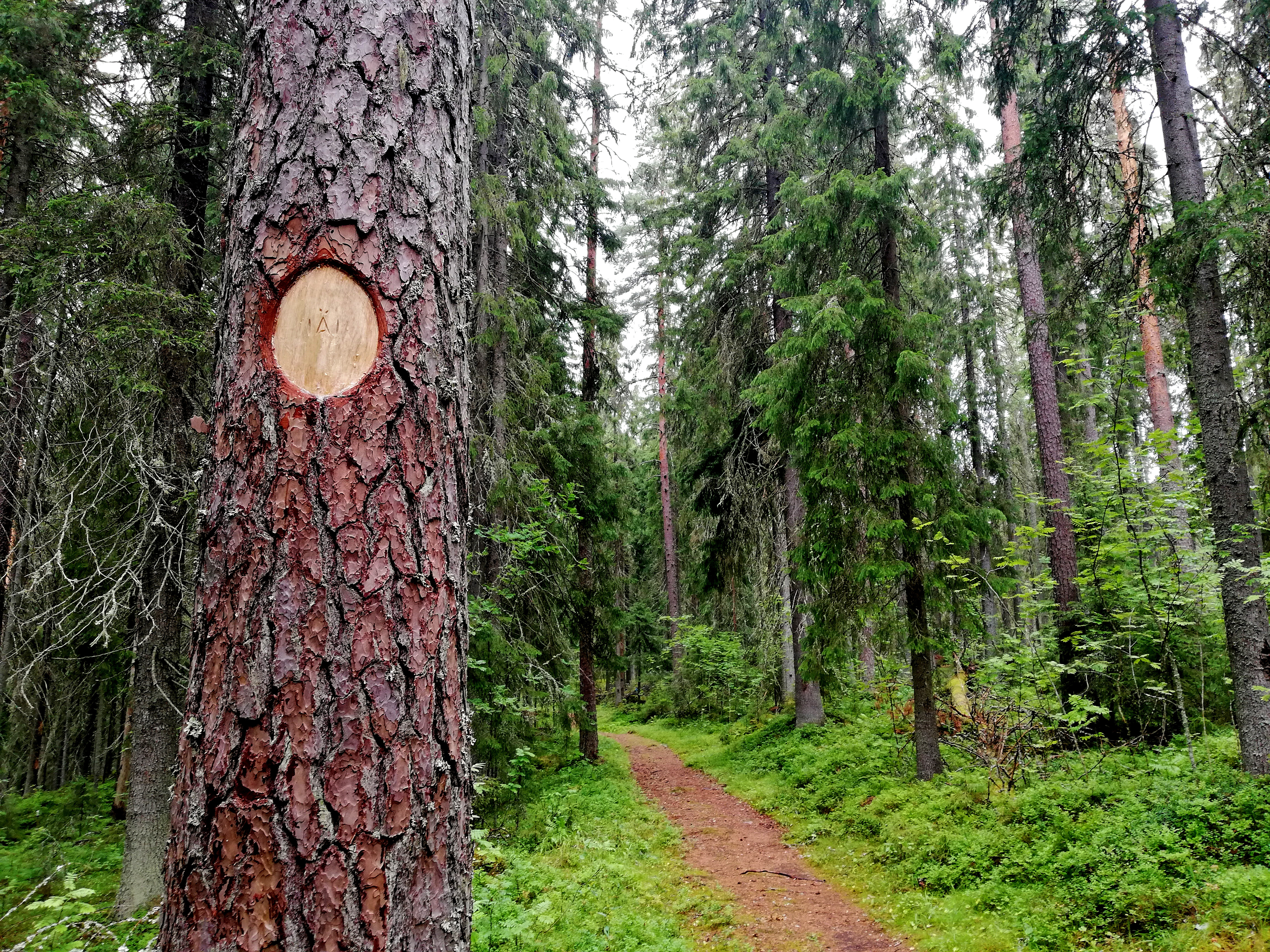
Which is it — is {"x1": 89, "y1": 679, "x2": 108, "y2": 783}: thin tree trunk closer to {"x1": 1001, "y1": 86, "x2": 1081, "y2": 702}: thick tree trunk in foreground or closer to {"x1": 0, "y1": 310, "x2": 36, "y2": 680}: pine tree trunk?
{"x1": 0, "y1": 310, "x2": 36, "y2": 680}: pine tree trunk

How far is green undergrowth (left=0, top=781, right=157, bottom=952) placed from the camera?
3.64 m

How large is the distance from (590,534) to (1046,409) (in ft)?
26.2

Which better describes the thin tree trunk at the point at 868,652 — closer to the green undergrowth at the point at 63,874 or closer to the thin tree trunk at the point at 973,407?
the thin tree trunk at the point at 973,407

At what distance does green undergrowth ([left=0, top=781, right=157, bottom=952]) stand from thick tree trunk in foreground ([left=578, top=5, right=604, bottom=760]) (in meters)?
6.93

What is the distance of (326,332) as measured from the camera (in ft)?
5.60

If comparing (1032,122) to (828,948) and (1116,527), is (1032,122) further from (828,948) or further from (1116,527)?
(828,948)

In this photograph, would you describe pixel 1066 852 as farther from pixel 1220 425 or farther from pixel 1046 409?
pixel 1046 409

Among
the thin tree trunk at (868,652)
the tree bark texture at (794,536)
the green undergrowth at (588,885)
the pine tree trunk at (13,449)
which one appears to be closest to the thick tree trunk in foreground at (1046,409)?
the thin tree trunk at (868,652)

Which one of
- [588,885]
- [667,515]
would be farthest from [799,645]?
[667,515]

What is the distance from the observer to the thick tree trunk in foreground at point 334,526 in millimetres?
1436

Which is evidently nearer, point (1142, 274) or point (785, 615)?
point (1142, 274)

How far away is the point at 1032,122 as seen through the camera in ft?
23.8

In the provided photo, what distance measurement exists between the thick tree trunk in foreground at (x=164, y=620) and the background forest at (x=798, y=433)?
4cm

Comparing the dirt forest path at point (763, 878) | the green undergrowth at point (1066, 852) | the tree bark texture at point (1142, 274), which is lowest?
the dirt forest path at point (763, 878)
